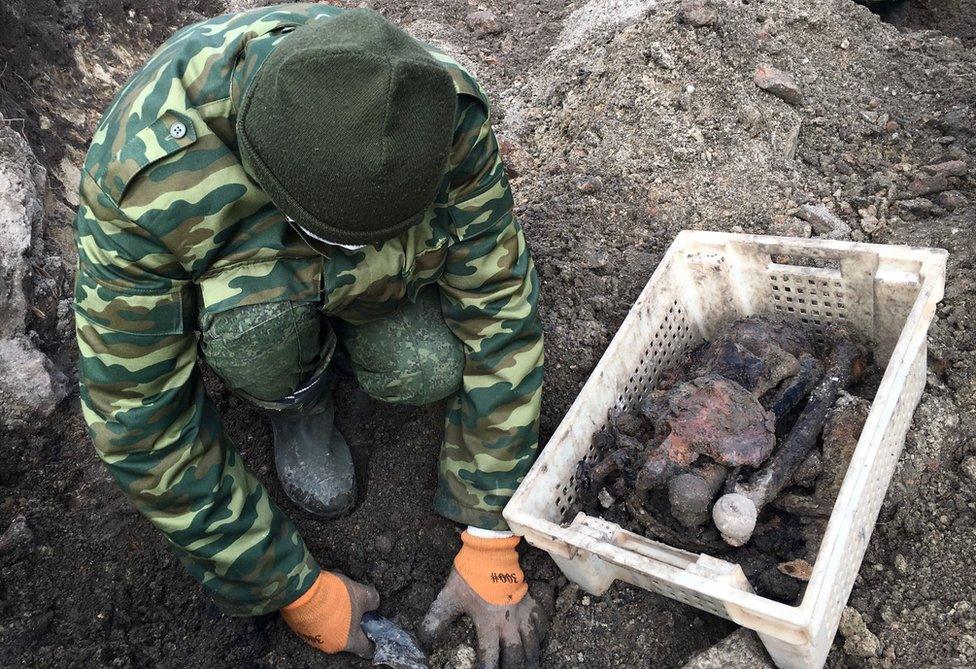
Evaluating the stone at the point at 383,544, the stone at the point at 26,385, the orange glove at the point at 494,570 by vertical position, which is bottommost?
the stone at the point at 383,544

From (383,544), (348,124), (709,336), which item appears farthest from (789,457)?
(348,124)

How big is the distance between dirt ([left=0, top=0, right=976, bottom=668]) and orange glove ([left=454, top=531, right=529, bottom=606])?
0.33 ft

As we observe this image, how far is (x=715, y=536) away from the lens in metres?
1.75

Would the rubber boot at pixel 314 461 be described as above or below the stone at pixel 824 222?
below

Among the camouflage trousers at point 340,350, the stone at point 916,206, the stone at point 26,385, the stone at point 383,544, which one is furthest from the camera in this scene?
the stone at point 916,206

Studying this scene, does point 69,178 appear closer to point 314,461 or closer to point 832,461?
point 314,461

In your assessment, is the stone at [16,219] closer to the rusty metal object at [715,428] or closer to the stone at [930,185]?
the rusty metal object at [715,428]

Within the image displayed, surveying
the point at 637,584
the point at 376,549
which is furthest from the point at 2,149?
the point at 637,584

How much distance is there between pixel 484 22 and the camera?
10.7 feet

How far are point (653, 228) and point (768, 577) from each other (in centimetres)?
113

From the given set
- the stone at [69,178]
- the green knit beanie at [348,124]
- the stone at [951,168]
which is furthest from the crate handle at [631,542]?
the stone at [69,178]

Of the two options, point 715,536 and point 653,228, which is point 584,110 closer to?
point 653,228

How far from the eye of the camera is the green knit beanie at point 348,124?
1.23m

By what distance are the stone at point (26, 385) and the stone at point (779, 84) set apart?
7.53 feet
